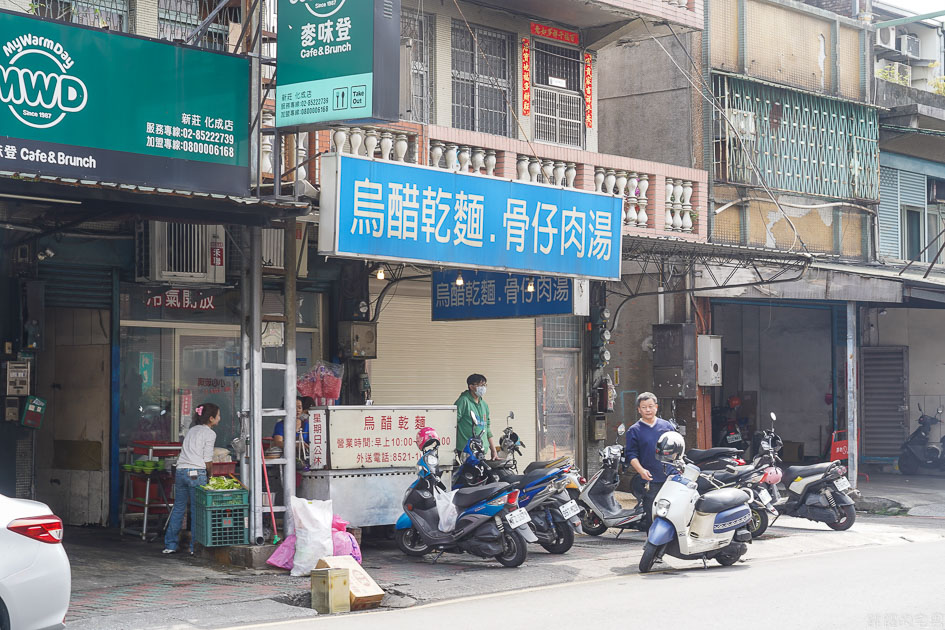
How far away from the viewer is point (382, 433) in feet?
41.1

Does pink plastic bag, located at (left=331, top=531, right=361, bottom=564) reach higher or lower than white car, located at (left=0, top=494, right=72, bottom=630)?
lower

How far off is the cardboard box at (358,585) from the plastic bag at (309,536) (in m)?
1.03

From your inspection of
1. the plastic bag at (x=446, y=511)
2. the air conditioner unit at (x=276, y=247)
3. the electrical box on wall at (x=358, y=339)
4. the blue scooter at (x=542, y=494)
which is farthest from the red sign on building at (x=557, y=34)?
the plastic bag at (x=446, y=511)

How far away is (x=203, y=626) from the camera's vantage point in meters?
8.91

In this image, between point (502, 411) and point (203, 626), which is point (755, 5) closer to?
point (502, 411)

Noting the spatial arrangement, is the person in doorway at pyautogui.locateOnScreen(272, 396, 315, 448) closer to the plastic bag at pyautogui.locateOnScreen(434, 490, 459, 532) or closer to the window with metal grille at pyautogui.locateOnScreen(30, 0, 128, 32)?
the plastic bag at pyautogui.locateOnScreen(434, 490, 459, 532)

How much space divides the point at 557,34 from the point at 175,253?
7.31m

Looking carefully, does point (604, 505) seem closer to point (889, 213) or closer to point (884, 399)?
point (889, 213)

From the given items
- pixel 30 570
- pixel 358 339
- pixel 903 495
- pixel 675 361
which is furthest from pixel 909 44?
pixel 30 570

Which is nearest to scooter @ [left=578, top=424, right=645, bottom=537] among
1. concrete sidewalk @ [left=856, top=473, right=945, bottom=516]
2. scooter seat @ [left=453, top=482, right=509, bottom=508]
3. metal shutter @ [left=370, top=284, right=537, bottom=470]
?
scooter seat @ [left=453, top=482, right=509, bottom=508]

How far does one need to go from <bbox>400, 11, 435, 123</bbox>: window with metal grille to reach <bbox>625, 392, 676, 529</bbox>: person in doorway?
558 cm

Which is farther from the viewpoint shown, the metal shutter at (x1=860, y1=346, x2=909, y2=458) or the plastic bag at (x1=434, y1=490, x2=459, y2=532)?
the metal shutter at (x1=860, y1=346, x2=909, y2=458)

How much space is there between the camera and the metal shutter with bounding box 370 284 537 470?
16.0 metres

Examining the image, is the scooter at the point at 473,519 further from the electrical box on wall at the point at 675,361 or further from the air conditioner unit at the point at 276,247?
the electrical box on wall at the point at 675,361
